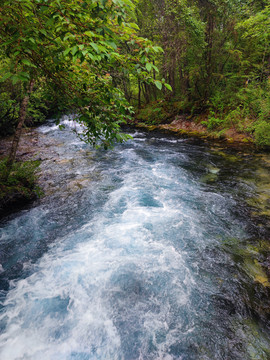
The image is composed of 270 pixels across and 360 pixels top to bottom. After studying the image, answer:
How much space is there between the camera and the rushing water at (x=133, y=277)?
8.47ft

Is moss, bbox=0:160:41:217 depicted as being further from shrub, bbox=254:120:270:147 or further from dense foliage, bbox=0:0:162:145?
shrub, bbox=254:120:270:147

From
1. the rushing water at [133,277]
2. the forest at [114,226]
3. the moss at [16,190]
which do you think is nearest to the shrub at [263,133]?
the forest at [114,226]

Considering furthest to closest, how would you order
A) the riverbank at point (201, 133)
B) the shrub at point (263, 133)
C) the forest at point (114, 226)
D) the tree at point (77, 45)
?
the riverbank at point (201, 133)
the shrub at point (263, 133)
the forest at point (114, 226)
the tree at point (77, 45)

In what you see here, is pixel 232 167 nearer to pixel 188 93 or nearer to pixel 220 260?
pixel 220 260

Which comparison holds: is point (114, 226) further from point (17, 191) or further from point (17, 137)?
point (17, 137)

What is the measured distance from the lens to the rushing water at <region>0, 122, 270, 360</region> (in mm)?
2582

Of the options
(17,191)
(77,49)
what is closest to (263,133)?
(77,49)

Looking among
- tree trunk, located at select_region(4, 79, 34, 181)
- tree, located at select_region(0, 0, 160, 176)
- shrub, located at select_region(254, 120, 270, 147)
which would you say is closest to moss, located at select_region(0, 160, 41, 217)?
tree trunk, located at select_region(4, 79, 34, 181)

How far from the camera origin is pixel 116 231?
4688 millimetres

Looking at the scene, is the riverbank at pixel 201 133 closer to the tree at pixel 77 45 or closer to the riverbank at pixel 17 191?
the riverbank at pixel 17 191

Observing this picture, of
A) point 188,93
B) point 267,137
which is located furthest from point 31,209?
point 188,93

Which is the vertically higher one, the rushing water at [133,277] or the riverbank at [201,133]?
the riverbank at [201,133]

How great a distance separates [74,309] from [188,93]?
1501cm

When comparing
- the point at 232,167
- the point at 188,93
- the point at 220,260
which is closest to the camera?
the point at 220,260
